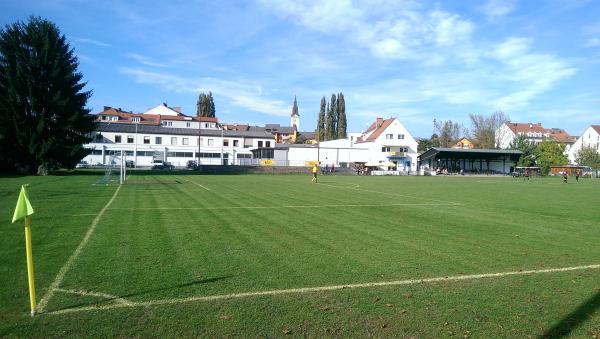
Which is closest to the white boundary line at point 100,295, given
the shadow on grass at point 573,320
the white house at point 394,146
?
the shadow on grass at point 573,320

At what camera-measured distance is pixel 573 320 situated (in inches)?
202

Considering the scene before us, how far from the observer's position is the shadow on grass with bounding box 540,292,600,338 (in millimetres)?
4754

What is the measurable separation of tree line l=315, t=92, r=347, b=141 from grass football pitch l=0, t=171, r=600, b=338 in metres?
95.8

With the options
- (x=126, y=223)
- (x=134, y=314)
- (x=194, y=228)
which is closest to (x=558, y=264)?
(x=134, y=314)

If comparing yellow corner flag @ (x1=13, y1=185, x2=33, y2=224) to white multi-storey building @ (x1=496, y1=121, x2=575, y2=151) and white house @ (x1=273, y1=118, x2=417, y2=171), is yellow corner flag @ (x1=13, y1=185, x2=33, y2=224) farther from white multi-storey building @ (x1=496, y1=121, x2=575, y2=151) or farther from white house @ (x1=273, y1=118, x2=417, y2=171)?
white multi-storey building @ (x1=496, y1=121, x2=575, y2=151)

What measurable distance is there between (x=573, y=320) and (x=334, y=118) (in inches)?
4128

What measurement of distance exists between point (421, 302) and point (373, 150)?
79.5 meters

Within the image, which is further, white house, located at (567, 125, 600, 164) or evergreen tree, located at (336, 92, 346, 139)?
evergreen tree, located at (336, 92, 346, 139)

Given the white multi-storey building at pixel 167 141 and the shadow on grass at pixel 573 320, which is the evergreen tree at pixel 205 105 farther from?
the shadow on grass at pixel 573 320

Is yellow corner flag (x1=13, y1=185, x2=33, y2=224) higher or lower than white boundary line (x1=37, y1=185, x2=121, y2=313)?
higher

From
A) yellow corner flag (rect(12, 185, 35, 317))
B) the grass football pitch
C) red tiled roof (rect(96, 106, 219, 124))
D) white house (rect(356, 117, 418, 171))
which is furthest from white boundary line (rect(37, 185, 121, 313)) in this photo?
red tiled roof (rect(96, 106, 219, 124))

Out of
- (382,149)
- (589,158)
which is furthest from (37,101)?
(589,158)

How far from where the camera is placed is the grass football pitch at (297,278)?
193 inches

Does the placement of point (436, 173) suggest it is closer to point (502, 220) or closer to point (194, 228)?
point (502, 220)
